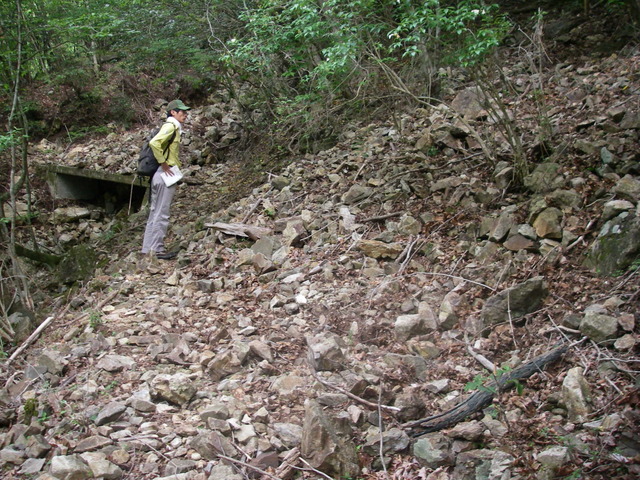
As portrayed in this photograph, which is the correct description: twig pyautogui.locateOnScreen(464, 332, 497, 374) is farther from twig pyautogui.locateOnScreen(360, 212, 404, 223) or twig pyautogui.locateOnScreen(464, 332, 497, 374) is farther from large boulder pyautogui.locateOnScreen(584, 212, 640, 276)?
twig pyautogui.locateOnScreen(360, 212, 404, 223)

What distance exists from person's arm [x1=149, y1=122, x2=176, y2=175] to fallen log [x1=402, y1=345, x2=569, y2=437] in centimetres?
453

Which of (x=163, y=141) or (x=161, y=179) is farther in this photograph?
(x=161, y=179)

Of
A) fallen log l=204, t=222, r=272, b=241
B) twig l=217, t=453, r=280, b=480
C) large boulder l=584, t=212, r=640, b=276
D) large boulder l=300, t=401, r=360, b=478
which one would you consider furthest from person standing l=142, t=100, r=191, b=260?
large boulder l=584, t=212, r=640, b=276

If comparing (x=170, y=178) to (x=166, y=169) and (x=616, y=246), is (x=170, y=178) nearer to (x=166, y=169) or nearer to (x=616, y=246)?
(x=166, y=169)

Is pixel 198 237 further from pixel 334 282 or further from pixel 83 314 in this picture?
pixel 334 282

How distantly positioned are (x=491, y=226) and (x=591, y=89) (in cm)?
265

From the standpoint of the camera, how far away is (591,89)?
19.7 feet

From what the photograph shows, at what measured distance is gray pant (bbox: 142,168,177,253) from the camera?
6375 millimetres

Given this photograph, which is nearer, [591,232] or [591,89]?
[591,232]

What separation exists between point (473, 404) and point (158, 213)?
469 centimetres

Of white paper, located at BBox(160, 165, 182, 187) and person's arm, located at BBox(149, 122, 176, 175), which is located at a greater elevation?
person's arm, located at BBox(149, 122, 176, 175)

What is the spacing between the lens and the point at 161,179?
20.8ft

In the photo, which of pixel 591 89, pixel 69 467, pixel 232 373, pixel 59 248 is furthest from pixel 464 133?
pixel 59 248

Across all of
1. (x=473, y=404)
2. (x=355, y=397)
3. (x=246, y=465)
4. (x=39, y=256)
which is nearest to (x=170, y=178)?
(x=39, y=256)
